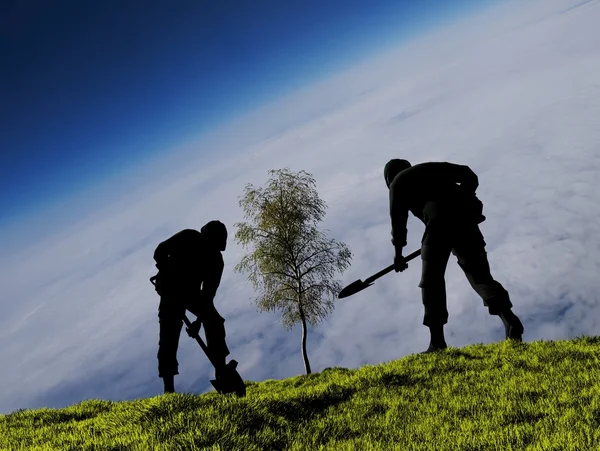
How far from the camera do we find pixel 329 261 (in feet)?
95.5

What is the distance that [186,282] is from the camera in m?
8.89

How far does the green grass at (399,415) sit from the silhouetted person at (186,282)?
6.90 ft

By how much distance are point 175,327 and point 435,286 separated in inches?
223

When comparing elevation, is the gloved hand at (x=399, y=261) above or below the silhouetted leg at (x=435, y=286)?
above

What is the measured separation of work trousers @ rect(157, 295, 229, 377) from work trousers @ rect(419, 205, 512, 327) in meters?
4.37

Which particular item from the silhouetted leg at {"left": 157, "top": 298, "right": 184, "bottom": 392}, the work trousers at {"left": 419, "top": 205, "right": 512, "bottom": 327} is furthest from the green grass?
the silhouetted leg at {"left": 157, "top": 298, "right": 184, "bottom": 392}

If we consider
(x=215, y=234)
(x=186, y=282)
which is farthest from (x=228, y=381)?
(x=215, y=234)

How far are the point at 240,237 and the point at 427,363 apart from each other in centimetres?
2187

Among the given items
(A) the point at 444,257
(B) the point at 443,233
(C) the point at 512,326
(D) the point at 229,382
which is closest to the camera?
(D) the point at 229,382

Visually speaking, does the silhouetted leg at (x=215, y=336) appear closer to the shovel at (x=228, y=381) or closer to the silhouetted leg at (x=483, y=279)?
the shovel at (x=228, y=381)

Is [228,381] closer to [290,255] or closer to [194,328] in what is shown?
[194,328]

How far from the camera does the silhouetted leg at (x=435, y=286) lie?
870 centimetres

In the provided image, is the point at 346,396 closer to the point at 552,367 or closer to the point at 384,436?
the point at 384,436

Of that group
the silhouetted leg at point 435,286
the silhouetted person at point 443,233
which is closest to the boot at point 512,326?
the silhouetted person at point 443,233
